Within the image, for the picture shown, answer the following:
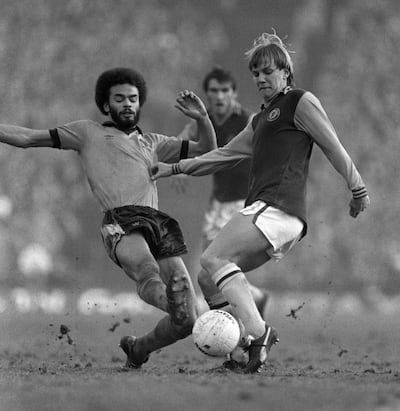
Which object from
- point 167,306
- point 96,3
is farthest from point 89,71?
point 167,306

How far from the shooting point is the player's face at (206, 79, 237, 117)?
9836 millimetres

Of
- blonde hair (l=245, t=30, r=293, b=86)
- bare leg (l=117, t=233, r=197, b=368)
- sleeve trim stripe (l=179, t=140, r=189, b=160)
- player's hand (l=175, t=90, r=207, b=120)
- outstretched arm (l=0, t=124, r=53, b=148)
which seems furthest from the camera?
sleeve trim stripe (l=179, t=140, r=189, b=160)

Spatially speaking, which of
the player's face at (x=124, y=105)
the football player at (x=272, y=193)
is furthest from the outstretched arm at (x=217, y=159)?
the player's face at (x=124, y=105)

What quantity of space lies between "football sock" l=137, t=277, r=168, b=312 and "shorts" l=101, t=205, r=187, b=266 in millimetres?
360

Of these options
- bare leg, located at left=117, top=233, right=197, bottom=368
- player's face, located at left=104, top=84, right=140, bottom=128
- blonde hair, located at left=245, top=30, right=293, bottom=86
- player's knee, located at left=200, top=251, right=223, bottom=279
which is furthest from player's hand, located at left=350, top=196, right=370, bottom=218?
player's face, located at left=104, top=84, right=140, bottom=128

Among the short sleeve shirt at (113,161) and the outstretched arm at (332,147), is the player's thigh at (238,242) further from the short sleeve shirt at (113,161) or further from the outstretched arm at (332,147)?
the short sleeve shirt at (113,161)

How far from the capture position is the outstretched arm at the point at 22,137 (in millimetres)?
6898

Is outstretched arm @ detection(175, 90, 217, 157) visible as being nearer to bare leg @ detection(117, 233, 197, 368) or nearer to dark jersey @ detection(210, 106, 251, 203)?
bare leg @ detection(117, 233, 197, 368)

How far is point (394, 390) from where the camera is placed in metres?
5.23

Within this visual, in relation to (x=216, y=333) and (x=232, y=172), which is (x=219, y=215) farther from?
(x=216, y=333)

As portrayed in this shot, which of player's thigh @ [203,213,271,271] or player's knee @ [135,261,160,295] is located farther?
player's knee @ [135,261,160,295]

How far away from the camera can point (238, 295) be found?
6.07 metres

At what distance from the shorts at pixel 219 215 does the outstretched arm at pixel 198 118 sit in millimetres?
2228

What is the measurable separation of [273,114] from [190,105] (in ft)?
3.44
